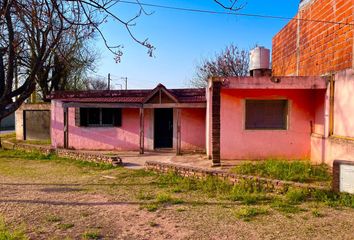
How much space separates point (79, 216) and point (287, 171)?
5.06 m

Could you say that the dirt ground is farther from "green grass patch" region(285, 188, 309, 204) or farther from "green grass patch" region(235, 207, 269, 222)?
"green grass patch" region(285, 188, 309, 204)

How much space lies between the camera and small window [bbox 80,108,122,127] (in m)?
14.6

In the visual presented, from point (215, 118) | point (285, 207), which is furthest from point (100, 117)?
point (285, 207)

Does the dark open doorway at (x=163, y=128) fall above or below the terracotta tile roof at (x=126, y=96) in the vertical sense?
below

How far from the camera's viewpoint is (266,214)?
5.26 meters

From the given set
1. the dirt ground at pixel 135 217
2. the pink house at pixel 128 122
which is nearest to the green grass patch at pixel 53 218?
the dirt ground at pixel 135 217

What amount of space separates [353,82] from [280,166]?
2733 mm

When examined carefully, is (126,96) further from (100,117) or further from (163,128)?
(163,128)

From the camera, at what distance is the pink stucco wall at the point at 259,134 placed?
9.84 metres

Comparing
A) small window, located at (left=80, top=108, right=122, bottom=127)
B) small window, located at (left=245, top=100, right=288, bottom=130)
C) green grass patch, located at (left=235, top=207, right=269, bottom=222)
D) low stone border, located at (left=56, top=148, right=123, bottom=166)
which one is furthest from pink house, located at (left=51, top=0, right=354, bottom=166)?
green grass patch, located at (left=235, top=207, right=269, bottom=222)

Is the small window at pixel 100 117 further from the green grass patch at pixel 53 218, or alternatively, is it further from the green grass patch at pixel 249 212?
the green grass patch at pixel 249 212

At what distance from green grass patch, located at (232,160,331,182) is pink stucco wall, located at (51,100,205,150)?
5706 mm

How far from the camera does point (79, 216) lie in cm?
530

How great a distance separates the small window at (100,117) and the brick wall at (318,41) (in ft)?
25.7
